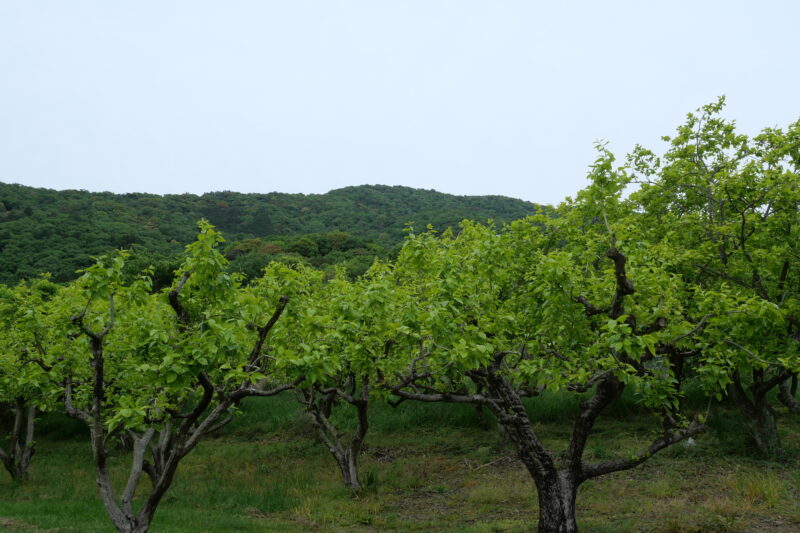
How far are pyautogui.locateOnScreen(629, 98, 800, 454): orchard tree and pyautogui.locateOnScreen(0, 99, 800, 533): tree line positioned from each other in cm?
7

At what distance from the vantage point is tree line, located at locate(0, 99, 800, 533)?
9711 millimetres

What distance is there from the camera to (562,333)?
11562mm

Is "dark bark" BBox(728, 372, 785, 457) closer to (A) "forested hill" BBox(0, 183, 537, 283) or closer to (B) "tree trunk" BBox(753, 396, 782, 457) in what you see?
(B) "tree trunk" BBox(753, 396, 782, 457)

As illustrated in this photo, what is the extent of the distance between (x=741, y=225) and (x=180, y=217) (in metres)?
103

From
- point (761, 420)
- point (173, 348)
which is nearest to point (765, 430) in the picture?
point (761, 420)

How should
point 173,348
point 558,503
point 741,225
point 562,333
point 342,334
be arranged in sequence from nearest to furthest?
1. point 173,348
2. point 342,334
3. point 562,333
4. point 558,503
5. point 741,225

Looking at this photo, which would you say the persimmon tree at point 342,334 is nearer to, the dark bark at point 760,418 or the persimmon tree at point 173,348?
the persimmon tree at point 173,348

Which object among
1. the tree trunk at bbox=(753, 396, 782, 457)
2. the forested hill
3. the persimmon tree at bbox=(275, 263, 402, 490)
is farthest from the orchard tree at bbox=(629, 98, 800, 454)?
the forested hill

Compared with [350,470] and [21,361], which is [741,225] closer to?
[350,470]

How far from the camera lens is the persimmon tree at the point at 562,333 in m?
10.3

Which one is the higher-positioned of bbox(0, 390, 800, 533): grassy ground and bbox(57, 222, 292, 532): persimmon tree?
bbox(57, 222, 292, 532): persimmon tree

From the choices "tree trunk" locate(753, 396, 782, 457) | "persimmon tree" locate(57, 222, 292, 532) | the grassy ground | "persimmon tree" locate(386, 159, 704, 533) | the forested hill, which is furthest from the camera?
the forested hill

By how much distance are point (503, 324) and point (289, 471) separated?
1570 cm

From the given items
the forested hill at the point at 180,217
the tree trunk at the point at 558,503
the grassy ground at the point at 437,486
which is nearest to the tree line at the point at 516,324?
the tree trunk at the point at 558,503
